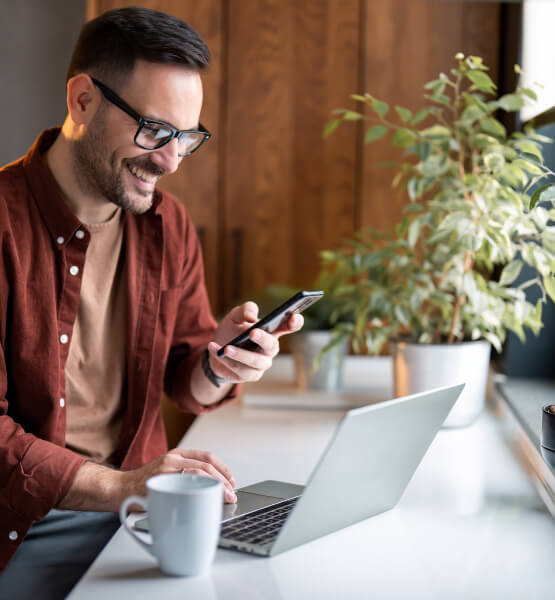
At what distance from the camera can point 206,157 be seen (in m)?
2.35

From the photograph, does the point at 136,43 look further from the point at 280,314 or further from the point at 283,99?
the point at 283,99

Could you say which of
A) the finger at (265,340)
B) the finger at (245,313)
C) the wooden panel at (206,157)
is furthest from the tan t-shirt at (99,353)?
the wooden panel at (206,157)

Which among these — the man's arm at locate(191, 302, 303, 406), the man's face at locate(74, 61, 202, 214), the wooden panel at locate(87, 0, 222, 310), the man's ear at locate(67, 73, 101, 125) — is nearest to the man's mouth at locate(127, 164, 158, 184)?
the man's face at locate(74, 61, 202, 214)

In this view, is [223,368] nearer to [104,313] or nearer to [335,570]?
[104,313]

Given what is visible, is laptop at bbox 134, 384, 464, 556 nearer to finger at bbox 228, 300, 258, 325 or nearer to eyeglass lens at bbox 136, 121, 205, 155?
finger at bbox 228, 300, 258, 325

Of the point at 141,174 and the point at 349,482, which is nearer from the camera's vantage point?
the point at 349,482

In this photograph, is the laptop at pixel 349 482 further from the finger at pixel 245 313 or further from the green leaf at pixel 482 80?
the green leaf at pixel 482 80

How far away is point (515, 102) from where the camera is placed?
1.46 meters

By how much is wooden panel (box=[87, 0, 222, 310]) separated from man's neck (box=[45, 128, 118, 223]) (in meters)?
0.97

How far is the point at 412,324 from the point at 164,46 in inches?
29.7

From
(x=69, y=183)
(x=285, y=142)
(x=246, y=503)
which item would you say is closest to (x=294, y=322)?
(x=246, y=503)

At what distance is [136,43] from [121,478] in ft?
2.24

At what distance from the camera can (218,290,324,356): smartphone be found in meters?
1.09

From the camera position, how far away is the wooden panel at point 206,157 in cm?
230
